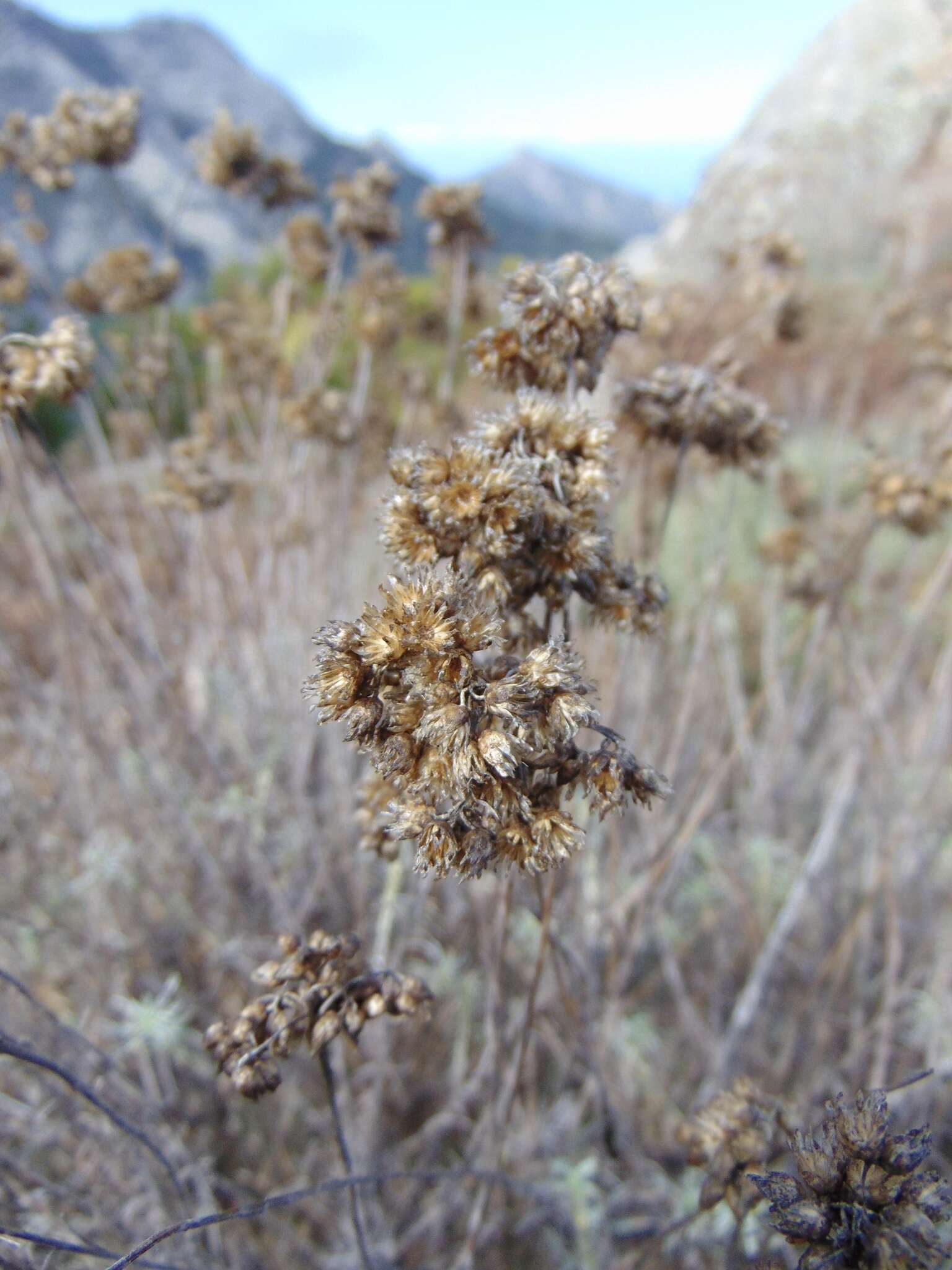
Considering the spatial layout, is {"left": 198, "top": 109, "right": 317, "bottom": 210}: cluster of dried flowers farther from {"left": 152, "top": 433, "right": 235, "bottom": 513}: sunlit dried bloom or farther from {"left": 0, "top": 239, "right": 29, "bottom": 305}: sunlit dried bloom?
{"left": 152, "top": 433, "right": 235, "bottom": 513}: sunlit dried bloom

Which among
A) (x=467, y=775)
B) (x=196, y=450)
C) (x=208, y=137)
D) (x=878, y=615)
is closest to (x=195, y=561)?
(x=196, y=450)

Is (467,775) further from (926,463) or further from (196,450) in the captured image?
(926,463)

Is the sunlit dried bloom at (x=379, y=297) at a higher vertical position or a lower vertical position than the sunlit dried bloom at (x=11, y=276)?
higher

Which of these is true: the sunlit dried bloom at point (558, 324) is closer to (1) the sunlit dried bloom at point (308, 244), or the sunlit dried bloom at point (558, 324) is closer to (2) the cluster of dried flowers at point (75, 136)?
(2) the cluster of dried flowers at point (75, 136)

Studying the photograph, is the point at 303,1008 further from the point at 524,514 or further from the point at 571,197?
the point at 571,197

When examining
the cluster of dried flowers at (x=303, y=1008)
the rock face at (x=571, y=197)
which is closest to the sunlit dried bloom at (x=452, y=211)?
the cluster of dried flowers at (x=303, y=1008)

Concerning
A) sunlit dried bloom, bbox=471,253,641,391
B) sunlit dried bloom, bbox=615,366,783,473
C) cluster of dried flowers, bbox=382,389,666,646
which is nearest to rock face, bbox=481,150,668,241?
sunlit dried bloom, bbox=615,366,783,473

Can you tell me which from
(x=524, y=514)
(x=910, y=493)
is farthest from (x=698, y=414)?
(x=910, y=493)
